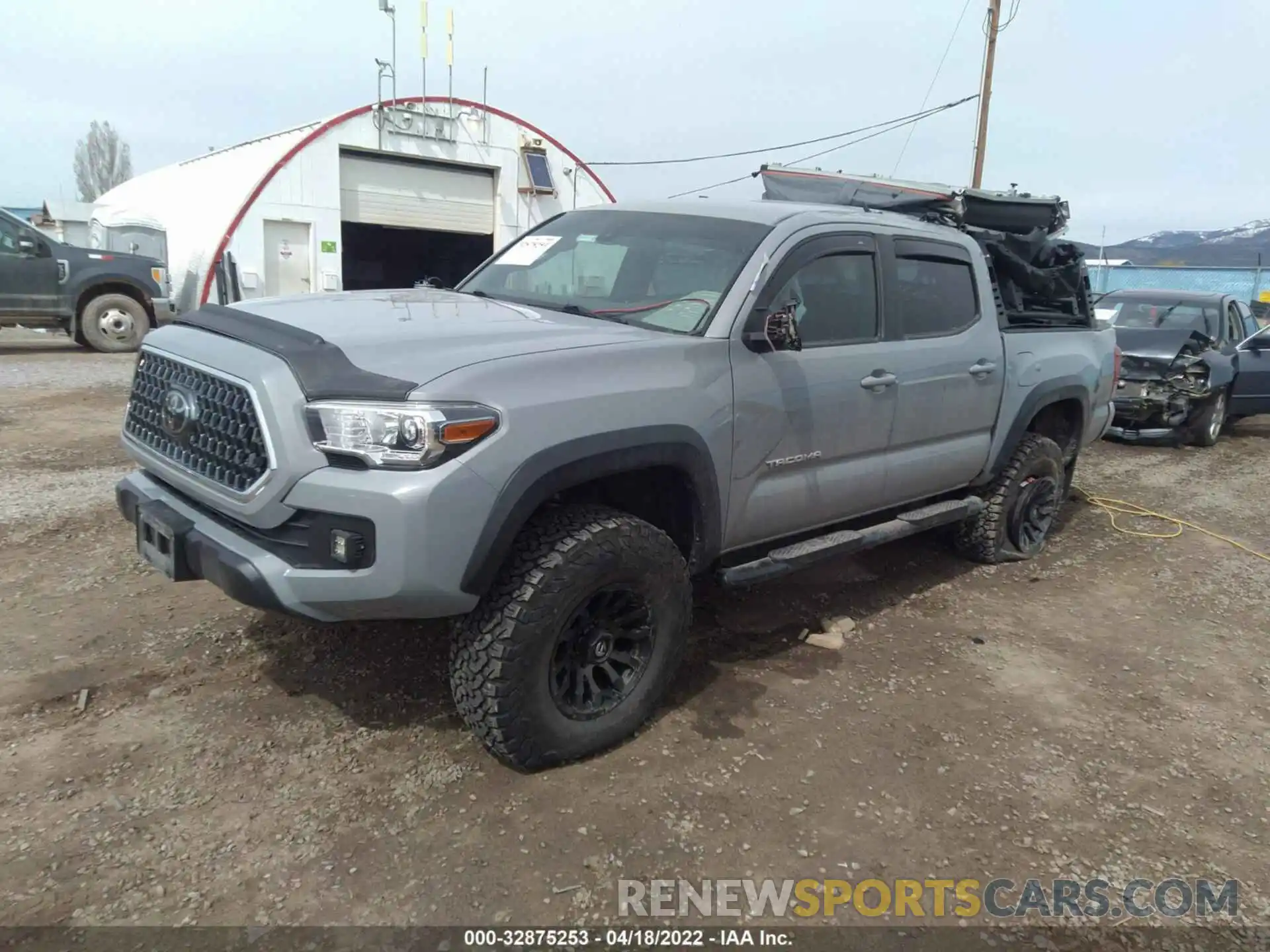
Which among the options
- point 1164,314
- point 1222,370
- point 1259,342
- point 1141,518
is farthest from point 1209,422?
point 1141,518

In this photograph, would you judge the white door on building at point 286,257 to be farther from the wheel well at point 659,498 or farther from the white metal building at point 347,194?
the wheel well at point 659,498

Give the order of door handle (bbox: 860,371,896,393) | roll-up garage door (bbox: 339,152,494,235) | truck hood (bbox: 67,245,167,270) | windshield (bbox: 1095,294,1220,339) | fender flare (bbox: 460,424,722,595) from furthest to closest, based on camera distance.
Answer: roll-up garage door (bbox: 339,152,494,235) → truck hood (bbox: 67,245,167,270) → windshield (bbox: 1095,294,1220,339) → door handle (bbox: 860,371,896,393) → fender flare (bbox: 460,424,722,595)

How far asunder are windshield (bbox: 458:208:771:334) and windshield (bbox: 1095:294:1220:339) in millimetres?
8509

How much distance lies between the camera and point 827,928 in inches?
98.3

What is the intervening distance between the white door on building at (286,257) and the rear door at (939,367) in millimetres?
13852

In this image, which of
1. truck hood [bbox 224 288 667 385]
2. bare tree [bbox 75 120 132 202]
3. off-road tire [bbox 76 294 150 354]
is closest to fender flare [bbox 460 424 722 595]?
truck hood [bbox 224 288 667 385]

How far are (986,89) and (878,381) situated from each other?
61.7ft

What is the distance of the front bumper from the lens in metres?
2.55

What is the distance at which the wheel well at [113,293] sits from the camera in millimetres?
12688

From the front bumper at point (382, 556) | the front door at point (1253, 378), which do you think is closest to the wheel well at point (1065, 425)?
the front bumper at point (382, 556)

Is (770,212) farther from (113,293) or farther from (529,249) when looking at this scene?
(113,293)

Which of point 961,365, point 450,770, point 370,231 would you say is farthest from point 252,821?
point 370,231

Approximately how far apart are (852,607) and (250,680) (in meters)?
2.93

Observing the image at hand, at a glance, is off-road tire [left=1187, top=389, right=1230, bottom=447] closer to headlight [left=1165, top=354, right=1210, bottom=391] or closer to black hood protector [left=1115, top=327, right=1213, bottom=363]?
headlight [left=1165, top=354, right=1210, bottom=391]
